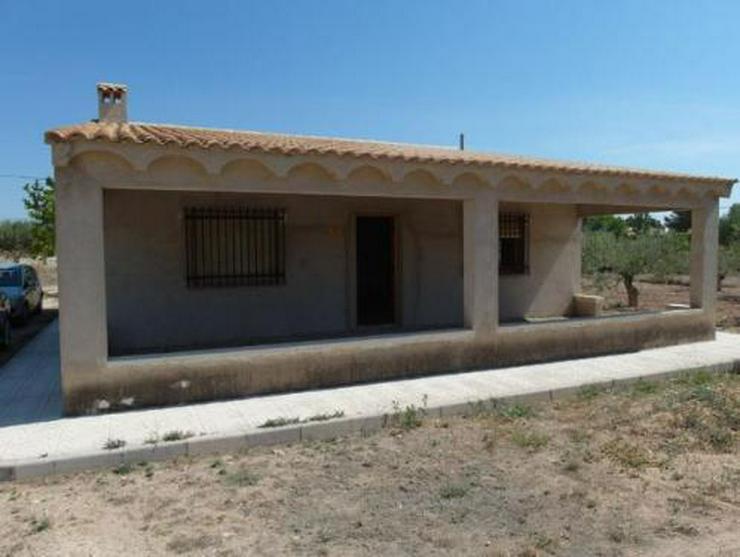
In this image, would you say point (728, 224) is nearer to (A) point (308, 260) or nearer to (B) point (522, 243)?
(B) point (522, 243)

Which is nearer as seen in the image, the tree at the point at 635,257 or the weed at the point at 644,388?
the weed at the point at 644,388

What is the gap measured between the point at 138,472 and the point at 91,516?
826mm

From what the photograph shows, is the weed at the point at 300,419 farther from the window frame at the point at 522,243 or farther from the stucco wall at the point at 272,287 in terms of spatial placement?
the window frame at the point at 522,243

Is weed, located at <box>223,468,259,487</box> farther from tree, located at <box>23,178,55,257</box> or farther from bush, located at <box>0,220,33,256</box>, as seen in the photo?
bush, located at <box>0,220,33,256</box>

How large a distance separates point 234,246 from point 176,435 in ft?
13.4

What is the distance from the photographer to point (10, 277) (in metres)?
15.5

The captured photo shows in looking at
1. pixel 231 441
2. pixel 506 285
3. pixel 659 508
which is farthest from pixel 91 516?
pixel 506 285

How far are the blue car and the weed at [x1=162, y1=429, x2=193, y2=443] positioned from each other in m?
10.1

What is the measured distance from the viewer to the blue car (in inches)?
570

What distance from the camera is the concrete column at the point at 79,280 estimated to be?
6.23 metres

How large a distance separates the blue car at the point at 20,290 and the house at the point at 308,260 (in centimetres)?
706

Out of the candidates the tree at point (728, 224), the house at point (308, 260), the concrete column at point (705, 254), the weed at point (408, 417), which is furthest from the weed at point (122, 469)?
the tree at point (728, 224)

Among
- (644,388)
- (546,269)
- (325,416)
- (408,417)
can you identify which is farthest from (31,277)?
(644,388)

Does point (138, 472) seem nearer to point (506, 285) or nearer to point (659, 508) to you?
point (659, 508)
